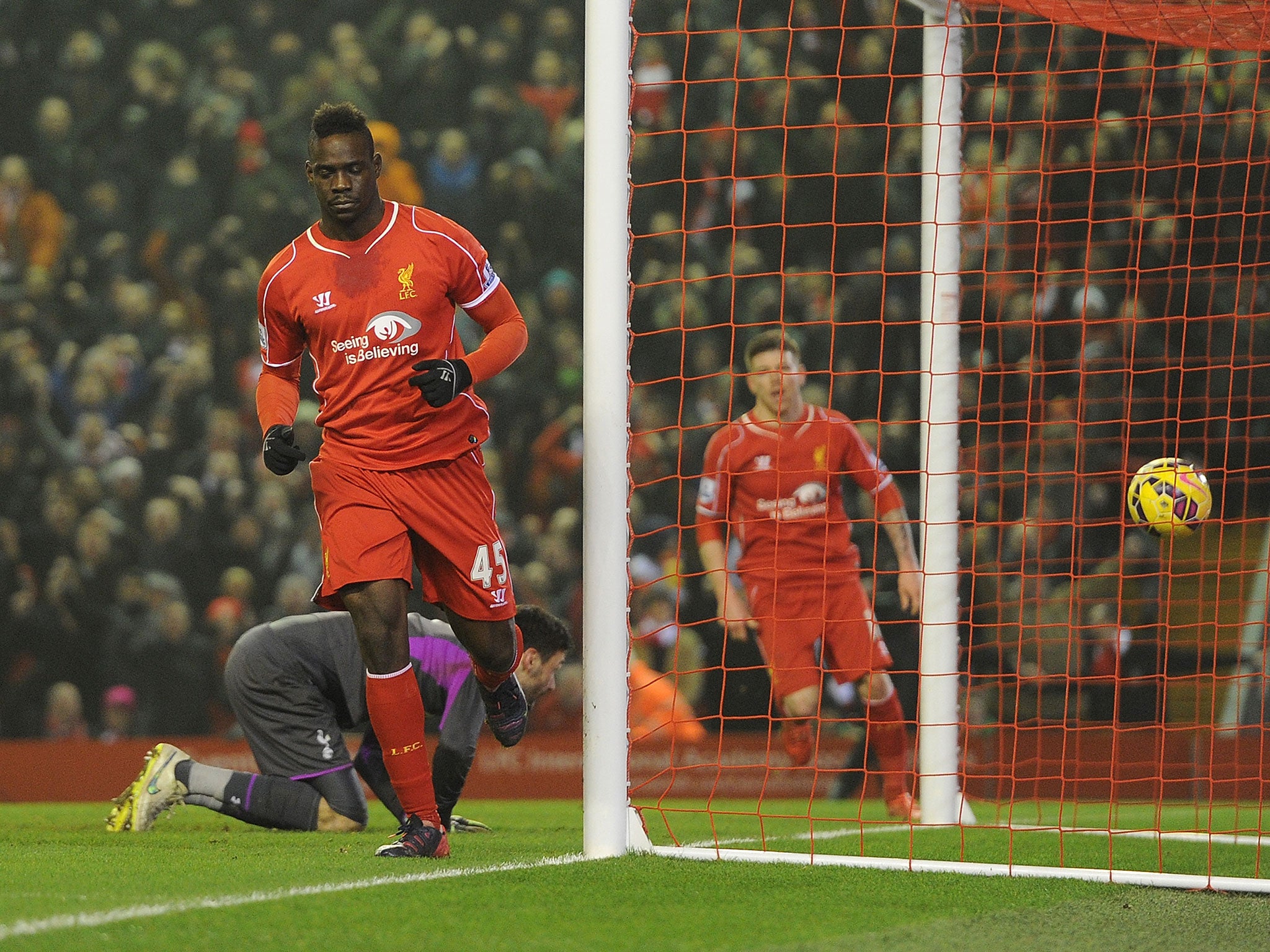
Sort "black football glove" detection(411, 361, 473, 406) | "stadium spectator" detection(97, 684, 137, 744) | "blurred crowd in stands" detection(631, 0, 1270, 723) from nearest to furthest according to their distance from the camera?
"black football glove" detection(411, 361, 473, 406), "stadium spectator" detection(97, 684, 137, 744), "blurred crowd in stands" detection(631, 0, 1270, 723)

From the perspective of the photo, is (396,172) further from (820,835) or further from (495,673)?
(495,673)

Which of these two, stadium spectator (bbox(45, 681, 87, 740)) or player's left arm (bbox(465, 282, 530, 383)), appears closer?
player's left arm (bbox(465, 282, 530, 383))

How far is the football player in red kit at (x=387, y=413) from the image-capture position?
3.69 meters

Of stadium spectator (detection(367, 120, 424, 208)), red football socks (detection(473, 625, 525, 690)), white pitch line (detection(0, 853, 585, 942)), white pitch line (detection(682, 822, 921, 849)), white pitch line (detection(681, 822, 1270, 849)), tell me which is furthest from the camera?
stadium spectator (detection(367, 120, 424, 208))

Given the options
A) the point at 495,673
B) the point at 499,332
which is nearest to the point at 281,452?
the point at 499,332

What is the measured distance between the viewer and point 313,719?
503cm

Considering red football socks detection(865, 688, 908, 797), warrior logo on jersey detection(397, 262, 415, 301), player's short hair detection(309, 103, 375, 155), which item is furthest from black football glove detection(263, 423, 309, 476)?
red football socks detection(865, 688, 908, 797)

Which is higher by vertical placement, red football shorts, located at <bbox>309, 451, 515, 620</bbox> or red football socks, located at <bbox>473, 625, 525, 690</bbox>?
red football shorts, located at <bbox>309, 451, 515, 620</bbox>

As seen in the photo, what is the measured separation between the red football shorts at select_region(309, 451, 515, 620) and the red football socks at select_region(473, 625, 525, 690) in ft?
0.54

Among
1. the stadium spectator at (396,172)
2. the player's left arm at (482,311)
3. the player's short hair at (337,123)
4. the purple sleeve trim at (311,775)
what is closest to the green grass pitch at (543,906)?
the purple sleeve trim at (311,775)

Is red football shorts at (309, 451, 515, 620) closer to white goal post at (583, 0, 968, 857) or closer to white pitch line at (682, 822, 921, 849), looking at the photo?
white goal post at (583, 0, 968, 857)

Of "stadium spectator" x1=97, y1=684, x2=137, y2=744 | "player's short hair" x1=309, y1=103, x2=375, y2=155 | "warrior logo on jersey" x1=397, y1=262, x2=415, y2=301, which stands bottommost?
"stadium spectator" x1=97, y1=684, x2=137, y2=744

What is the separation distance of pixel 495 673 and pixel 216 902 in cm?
135

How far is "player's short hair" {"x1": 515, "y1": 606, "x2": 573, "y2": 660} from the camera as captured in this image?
5.04 m
